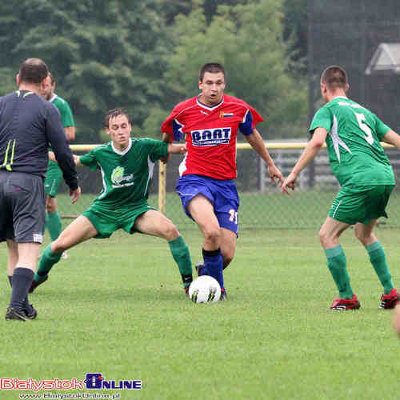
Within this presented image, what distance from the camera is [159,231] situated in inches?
340

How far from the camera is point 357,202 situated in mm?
7562

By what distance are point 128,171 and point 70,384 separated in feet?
13.3

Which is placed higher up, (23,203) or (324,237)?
(23,203)

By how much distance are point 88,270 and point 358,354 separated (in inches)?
217

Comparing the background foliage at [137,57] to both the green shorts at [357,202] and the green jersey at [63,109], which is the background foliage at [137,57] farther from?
the green shorts at [357,202]

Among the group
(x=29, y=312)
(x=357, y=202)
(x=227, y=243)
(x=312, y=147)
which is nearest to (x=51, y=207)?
(x=227, y=243)

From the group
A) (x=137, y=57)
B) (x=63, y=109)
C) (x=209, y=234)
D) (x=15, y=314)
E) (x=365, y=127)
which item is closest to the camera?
(x=15, y=314)

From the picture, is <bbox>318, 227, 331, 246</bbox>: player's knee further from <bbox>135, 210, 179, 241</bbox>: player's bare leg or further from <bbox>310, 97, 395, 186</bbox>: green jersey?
<bbox>135, 210, 179, 241</bbox>: player's bare leg

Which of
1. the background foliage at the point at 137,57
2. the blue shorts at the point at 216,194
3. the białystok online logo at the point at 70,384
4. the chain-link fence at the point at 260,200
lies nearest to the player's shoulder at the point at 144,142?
the blue shorts at the point at 216,194

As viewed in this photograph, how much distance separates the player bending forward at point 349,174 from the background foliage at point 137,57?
1153 inches

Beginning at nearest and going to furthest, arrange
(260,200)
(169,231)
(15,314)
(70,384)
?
(70,384), (15,314), (169,231), (260,200)

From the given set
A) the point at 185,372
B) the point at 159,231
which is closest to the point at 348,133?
the point at 159,231

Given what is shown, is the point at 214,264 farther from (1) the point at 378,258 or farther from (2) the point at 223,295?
(1) the point at 378,258

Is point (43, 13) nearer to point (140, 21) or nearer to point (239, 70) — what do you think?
point (140, 21)
